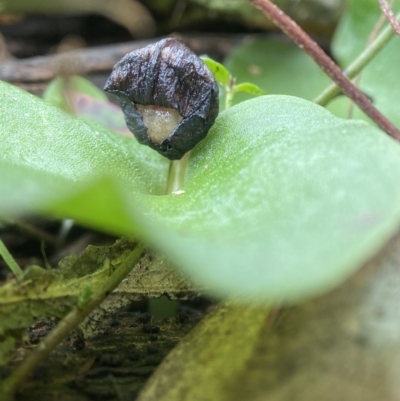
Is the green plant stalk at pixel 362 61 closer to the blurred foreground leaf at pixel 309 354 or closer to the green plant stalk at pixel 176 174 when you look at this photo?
the green plant stalk at pixel 176 174

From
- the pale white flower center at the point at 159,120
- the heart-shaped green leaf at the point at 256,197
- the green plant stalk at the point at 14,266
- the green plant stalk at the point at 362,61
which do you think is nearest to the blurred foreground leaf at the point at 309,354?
the heart-shaped green leaf at the point at 256,197

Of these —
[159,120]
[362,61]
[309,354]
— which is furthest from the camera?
[362,61]

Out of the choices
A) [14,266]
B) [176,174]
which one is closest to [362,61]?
[176,174]

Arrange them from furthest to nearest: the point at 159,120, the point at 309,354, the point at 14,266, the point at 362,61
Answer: the point at 362,61 → the point at 159,120 → the point at 14,266 → the point at 309,354

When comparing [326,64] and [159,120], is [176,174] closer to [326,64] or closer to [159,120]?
[159,120]

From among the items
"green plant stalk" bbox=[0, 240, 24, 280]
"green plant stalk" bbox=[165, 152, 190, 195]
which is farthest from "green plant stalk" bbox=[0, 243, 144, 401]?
"green plant stalk" bbox=[165, 152, 190, 195]

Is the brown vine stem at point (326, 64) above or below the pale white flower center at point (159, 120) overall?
above
